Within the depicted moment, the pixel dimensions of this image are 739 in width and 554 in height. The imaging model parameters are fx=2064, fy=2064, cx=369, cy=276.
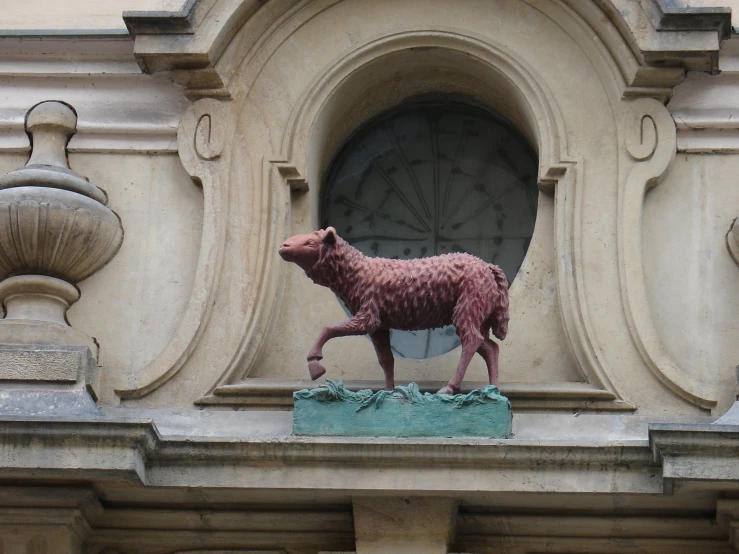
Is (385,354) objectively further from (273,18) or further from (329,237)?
(273,18)

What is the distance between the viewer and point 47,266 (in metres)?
10.2

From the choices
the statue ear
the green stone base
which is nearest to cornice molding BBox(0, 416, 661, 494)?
the green stone base

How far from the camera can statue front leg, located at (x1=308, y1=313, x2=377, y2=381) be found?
31.7ft

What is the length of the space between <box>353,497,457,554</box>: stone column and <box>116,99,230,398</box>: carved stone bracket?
1.28m

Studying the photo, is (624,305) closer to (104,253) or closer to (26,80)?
(104,253)

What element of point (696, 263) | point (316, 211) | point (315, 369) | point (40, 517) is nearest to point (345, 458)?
point (315, 369)

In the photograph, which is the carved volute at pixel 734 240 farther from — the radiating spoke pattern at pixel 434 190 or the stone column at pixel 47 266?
the stone column at pixel 47 266

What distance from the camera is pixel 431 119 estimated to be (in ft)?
37.5

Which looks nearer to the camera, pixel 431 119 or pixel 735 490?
pixel 735 490

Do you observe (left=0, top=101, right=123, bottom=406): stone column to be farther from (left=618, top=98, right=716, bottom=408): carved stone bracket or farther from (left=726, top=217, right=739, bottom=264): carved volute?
(left=726, top=217, right=739, bottom=264): carved volute

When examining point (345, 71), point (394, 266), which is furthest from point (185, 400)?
point (345, 71)

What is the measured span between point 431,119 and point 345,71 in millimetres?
813

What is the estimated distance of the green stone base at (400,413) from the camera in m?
9.56

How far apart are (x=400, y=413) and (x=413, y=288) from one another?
1.93 ft
